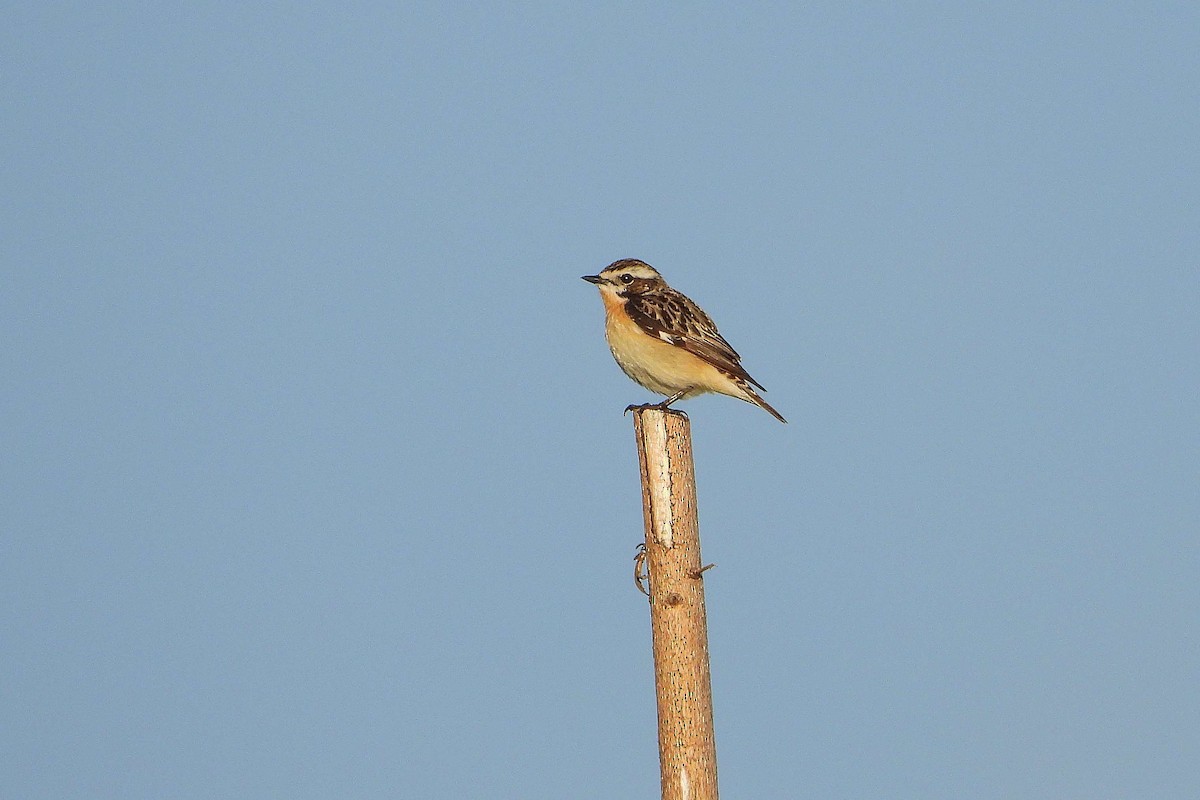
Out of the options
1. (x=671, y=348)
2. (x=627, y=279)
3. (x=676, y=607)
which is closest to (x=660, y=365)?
(x=671, y=348)

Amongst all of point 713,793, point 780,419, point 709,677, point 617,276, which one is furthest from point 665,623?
point 617,276

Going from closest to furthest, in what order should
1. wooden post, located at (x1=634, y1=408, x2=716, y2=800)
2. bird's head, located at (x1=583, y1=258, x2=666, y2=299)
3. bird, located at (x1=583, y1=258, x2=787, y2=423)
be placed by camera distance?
1. wooden post, located at (x1=634, y1=408, x2=716, y2=800)
2. bird, located at (x1=583, y1=258, x2=787, y2=423)
3. bird's head, located at (x1=583, y1=258, x2=666, y2=299)

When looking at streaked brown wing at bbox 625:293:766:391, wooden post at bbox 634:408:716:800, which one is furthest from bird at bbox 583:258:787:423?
wooden post at bbox 634:408:716:800

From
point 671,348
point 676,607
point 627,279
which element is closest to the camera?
point 676,607

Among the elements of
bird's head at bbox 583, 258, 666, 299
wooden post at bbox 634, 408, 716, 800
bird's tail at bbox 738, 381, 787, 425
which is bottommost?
wooden post at bbox 634, 408, 716, 800

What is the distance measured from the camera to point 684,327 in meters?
12.8

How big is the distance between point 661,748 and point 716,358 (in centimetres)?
483

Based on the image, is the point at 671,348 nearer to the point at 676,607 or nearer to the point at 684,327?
the point at 684,327

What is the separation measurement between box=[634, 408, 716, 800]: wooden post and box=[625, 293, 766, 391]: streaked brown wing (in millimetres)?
3248

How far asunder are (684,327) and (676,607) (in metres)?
4.53

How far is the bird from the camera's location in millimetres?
12625

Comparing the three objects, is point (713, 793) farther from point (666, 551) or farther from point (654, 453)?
point (654, 453)

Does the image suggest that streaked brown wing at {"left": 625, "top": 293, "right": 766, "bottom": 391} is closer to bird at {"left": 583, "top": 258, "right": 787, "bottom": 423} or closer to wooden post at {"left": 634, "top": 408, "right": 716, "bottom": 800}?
bird at {"left": 583, "top": 258, "right": 787, "bottom": 423}

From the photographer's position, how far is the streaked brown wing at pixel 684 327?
12.6 m
